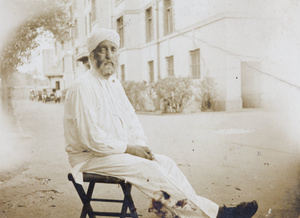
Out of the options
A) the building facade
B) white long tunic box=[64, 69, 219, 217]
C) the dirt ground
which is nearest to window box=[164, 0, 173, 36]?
the building facade

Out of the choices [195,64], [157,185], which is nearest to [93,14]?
[157,185]

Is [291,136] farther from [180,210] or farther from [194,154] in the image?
[180,210]

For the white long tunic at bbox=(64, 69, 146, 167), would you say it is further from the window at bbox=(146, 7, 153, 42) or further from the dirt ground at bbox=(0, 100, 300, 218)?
the window at bbox=(146, 7, 153, 42)

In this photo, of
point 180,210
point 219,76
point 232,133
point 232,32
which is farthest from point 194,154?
point 180,210

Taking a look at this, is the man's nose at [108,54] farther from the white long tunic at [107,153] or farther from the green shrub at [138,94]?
the green shrub at [138,94]

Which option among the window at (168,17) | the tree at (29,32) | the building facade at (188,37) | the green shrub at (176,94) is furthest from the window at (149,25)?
the tree at (29,32)

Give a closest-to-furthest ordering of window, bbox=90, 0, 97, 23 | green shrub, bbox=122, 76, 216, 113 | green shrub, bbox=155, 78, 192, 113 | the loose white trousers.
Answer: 1. the loose white trousers
2. window, bbox=90, 0, 97, 23
3. green shrub, bbox=122, 76, 216, 113
4. green shrub, bbox=155, 78, 192, 113

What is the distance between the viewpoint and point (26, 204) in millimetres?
3314

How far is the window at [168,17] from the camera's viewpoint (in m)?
3.79

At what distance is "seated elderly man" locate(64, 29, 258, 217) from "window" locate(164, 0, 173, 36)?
1.53 metres

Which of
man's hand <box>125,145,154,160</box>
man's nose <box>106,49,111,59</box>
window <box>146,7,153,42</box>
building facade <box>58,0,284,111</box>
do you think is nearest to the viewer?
man's hand <box>125,145,154,160</box>

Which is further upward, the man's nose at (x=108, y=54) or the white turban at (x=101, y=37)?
the white turban at (x=101, y=37)

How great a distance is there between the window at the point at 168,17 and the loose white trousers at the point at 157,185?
2051 mm

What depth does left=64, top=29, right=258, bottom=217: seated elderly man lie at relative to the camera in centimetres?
220
